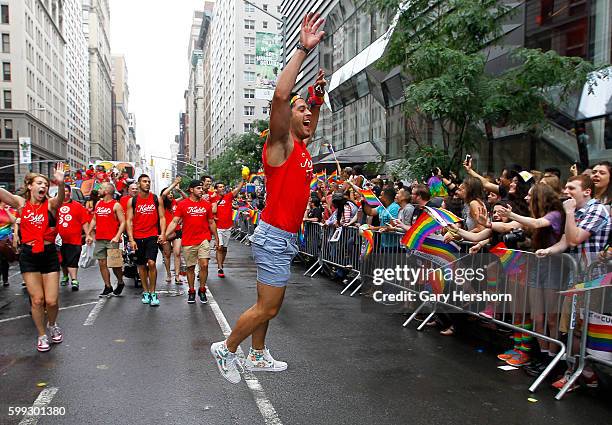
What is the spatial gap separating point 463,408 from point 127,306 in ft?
19.6

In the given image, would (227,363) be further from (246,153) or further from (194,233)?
(246,153)

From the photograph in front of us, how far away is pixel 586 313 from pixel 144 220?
6.84 meters

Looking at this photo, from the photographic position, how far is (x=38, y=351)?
6145mm

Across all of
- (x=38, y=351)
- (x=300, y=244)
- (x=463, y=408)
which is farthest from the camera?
(x=300, y=244)

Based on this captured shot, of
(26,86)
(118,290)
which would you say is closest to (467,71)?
(118,290)

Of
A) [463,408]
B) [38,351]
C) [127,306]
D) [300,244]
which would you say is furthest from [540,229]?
[300,244]

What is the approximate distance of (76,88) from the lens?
112688mm

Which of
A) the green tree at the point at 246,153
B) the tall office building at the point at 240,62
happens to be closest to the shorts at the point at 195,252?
the green tree at the point at 246,153

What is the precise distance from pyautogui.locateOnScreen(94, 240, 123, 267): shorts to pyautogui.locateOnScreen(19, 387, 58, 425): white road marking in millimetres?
A: 5290

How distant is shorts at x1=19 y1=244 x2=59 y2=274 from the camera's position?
20.5ft

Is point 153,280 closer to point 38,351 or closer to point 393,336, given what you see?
point 38,351

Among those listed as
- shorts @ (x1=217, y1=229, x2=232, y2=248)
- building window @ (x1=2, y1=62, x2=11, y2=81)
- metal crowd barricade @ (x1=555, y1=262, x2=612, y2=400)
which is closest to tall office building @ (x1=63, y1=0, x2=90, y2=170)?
building window @ (x1=2, y1=62, x2=11, y2=81)

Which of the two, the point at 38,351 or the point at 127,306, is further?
the point at 127,306

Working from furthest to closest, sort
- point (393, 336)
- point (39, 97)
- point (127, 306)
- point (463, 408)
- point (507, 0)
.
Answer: point (39, 97)
point (507, 0)
point (127, 306)
point (393, 336)
point (463, 408)
